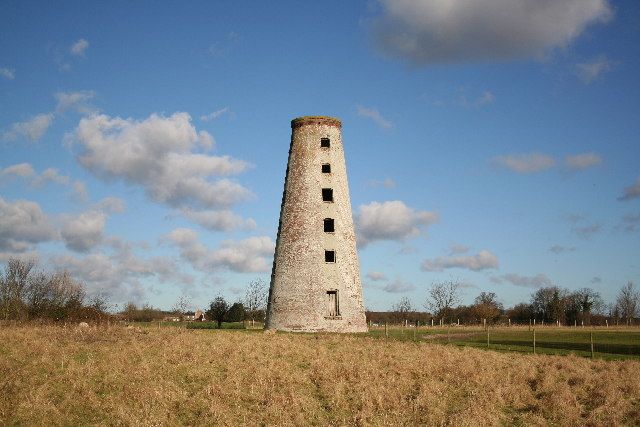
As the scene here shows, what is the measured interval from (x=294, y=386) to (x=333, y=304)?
53.0ft

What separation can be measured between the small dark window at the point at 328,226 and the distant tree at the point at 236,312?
71.7 ft

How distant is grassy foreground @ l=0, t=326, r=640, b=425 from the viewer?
48.2 ft

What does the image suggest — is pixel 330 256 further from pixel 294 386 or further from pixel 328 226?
pixel 294 386

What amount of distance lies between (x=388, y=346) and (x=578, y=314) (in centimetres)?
7123

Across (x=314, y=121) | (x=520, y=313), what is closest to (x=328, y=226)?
(x=314, y=121)

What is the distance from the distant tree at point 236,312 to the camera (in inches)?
2104

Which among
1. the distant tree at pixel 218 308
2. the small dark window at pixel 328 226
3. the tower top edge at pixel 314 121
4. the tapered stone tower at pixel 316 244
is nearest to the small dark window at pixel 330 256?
the tapered stone tower at pixel 316 244

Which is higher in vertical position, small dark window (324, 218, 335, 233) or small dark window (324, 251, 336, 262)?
small dark window (324, 218, 335, 233)

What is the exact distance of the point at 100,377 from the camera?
17750 millimetres

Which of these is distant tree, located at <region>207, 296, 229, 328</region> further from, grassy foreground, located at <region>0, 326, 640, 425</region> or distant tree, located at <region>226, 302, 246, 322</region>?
grassy foreground, located at <region>0, 326, 640, 425</region>

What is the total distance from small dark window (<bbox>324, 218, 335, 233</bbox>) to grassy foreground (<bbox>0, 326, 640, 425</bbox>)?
38.2 feet

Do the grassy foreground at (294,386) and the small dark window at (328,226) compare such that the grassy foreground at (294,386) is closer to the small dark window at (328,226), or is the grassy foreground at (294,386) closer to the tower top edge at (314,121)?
the small dark window at (328,226)

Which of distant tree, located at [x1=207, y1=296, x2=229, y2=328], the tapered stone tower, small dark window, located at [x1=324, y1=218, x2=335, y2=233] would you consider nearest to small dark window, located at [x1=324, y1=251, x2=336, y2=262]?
the tapered stone tower

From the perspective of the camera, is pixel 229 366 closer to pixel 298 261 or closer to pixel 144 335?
pixel 144 335
